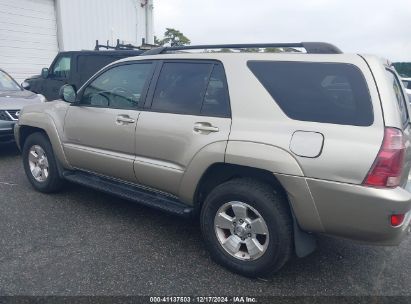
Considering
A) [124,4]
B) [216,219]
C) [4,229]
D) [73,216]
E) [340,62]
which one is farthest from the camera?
[124,4]

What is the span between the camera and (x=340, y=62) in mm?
2467

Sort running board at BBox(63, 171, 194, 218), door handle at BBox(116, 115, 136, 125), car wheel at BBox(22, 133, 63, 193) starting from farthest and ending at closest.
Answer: car wheel at BBox(22, 133, 63, 193) < door handle at BBox(116, 115, 136, 125) < running board at BBox(63, 171, 194, 218)

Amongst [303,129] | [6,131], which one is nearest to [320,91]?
[303,129]

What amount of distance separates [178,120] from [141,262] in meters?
1.23

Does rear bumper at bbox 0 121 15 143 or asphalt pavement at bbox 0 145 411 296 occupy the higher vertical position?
rear bumper at bbox 0 121 15 143

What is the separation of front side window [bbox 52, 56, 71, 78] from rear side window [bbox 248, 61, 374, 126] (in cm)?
665

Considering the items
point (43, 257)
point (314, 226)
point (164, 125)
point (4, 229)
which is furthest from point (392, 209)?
point (4, 229)

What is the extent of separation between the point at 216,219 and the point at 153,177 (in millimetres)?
752

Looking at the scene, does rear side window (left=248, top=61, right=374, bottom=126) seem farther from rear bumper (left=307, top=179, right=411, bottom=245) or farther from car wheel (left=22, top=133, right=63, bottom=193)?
car wheel (left=22, top=133, right=63, bottom=193)

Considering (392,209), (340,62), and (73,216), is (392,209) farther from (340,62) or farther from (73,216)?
(73,216)

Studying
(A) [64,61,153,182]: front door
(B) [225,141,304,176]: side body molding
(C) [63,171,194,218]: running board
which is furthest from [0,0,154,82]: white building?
(B) [225,141,304,176]: side body molding

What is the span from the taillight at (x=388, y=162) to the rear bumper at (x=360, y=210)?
54mm

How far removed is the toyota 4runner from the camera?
91.3 inches

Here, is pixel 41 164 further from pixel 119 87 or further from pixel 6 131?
pixel 6 131
